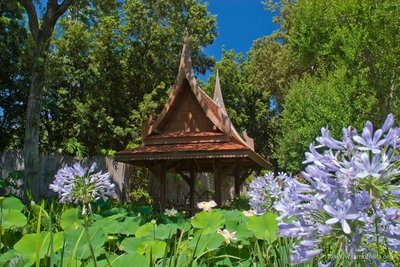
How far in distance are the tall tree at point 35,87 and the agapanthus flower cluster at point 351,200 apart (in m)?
10.3

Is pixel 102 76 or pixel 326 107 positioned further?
pixel 102 76

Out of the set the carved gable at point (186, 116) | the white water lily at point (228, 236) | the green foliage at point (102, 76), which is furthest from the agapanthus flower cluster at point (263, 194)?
the green foliage at point (102, 76)

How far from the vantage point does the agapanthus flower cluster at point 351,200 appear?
3.70 ft

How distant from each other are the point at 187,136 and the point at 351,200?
1202cm

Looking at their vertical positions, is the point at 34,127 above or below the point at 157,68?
below

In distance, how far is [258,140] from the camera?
30.2 metres

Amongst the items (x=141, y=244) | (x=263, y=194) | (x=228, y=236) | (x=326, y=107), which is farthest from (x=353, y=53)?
(x=141, y=244)

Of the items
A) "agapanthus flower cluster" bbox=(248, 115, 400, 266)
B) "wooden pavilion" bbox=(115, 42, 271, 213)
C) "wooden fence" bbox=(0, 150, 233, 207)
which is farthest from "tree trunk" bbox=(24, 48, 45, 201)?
"agapanthus flower cluster" bbox=(248, 115, 400, 266)

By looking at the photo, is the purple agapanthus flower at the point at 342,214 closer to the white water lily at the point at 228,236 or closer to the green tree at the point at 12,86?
the white water lily at the point at 228,236

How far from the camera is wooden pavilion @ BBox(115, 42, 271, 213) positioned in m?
12.3

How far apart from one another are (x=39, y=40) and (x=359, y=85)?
1130 centimetres

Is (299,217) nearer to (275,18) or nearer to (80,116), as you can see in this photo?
(80,116)

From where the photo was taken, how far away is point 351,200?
1131 mm

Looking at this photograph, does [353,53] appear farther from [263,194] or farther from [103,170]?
[263,194]
